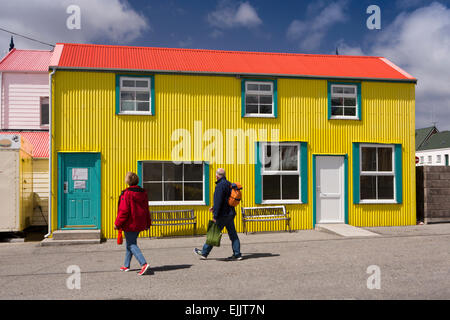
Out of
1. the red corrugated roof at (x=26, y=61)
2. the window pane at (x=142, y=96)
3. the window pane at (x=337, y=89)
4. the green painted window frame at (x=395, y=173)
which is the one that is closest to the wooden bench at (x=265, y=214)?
the green painted window frame at (x=395, y=173)

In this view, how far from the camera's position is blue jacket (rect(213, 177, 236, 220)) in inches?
322

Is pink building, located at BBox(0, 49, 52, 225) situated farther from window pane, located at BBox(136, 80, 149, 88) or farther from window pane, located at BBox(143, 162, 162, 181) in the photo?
window pane, located at BBox(143, 162, 162, 181)

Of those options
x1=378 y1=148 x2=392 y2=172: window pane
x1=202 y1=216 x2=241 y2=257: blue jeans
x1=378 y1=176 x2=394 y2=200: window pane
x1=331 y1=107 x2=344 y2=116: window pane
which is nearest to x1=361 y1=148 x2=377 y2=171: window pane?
x1=378 y1=148 x2=392 y2=172: window pane

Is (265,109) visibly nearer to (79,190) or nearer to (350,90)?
(350,90)

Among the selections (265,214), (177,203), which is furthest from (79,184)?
(265,214)

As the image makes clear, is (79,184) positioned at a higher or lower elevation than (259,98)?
lower

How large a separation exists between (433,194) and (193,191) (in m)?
7.73

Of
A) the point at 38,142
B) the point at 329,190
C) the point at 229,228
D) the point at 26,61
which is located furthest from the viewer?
the point at 26,61

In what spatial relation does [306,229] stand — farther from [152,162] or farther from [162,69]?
[162,69]

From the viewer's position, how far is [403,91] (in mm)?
13820

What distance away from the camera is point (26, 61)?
1920cm

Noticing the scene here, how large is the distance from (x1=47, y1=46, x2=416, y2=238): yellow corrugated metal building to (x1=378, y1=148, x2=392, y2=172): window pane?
48mm

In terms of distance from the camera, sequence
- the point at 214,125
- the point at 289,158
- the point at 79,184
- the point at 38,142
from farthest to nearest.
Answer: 1. the point at 38,142
2. the point at 289,158
3. the point at 214,125
4. the point at 79,184

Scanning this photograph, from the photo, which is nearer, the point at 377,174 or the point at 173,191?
the point at 173,191
